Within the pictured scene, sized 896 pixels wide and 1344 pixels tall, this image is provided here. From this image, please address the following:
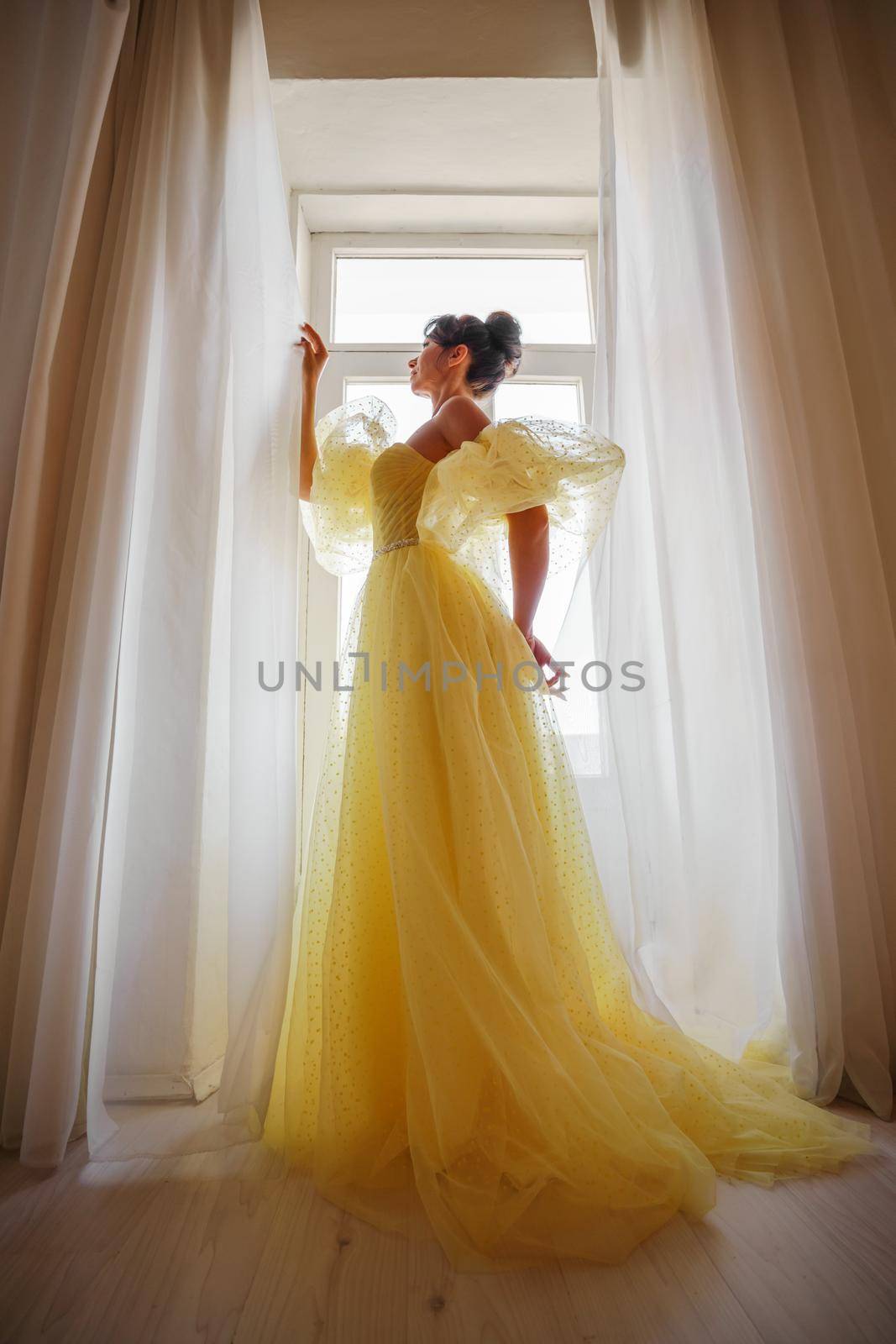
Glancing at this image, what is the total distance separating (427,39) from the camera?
1702 mm

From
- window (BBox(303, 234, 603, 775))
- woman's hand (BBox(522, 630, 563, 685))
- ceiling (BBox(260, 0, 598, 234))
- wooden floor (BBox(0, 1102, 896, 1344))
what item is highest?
ceiling (BBox(260, 0, 598, 234))

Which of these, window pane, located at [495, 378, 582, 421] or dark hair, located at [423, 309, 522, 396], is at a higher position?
window pane, located at [495, 378, 582, 421]

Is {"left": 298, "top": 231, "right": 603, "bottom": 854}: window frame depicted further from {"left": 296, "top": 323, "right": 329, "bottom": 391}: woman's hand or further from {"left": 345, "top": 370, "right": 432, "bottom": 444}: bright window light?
{"left": 296, "top": 323, "right": 329, "bottom": 391}: woman's hand

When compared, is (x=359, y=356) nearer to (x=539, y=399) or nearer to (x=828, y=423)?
(x=539, y=399)

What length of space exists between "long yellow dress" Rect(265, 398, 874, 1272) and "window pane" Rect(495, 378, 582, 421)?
0.72 m

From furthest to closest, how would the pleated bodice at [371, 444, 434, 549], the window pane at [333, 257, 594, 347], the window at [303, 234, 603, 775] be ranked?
the window pane at [333, 257, 594, 347] → the window at [303, 234, 603, 775] → the pleated bodice at [371, 444, 434, 549]

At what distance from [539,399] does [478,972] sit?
1.59 meters

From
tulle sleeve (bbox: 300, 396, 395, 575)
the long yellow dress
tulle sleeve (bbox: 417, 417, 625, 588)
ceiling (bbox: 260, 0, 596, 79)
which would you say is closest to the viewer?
the long yellow dress

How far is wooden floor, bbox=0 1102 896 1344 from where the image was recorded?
65 centimetres

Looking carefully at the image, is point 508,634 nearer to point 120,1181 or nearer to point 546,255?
point 120,1181

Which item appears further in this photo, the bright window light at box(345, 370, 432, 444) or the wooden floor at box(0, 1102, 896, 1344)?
the bright window light at box(345, 370, 432, 444)

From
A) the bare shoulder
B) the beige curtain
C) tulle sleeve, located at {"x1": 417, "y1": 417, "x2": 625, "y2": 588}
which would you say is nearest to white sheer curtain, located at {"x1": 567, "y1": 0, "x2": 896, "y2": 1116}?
the beige curtain

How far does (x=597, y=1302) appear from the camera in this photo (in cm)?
A: 68

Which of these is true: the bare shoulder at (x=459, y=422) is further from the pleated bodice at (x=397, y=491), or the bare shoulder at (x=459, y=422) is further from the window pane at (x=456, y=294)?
the window pane at (x=456, y=294)
